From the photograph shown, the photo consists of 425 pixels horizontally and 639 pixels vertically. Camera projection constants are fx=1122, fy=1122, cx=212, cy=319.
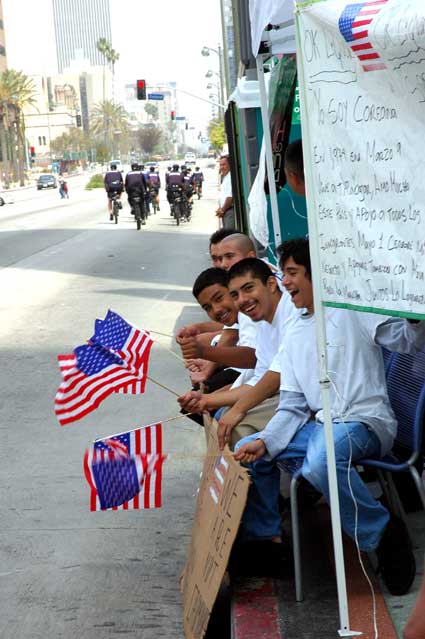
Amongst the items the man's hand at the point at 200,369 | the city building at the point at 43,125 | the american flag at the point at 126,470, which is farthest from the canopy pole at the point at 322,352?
the city building at the point at 43,125

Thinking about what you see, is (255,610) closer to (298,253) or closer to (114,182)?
(298,253)

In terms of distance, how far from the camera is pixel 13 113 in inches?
4660

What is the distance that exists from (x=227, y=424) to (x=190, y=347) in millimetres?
A: 866

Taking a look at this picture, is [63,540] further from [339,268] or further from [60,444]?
[339,268]

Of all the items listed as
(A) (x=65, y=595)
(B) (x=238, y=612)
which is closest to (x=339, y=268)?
(B) (x=238, y=612)

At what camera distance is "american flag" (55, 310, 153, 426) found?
5.34 m

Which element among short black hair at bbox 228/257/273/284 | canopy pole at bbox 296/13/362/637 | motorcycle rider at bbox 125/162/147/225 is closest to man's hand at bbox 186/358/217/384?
short black hair at bbox 228/257/273/284

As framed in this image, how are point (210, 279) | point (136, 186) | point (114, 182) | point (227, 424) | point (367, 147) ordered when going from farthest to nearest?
point (114, 182) < point (136, 186) < point (210, 279) < point (227, 424) < point (367, 147)

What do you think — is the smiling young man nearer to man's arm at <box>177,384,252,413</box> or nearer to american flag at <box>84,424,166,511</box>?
man's arm at <box>177,384,252,413</box>

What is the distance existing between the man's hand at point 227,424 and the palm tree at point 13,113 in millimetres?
107102

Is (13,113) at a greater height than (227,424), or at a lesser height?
greater

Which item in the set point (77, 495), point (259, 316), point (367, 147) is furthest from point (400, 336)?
point (77, 495)

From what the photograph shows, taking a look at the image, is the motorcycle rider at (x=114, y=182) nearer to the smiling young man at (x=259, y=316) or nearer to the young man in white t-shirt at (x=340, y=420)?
the smiling young man at (x=259, y=316)

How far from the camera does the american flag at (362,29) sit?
135 inches
